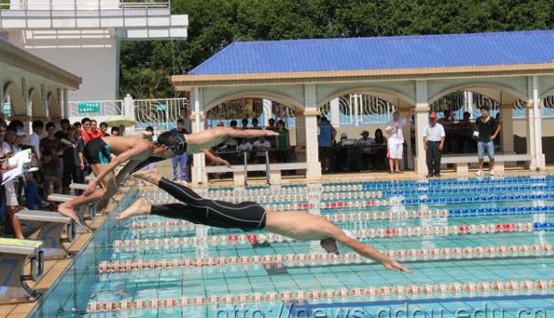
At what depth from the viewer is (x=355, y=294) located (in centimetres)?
727

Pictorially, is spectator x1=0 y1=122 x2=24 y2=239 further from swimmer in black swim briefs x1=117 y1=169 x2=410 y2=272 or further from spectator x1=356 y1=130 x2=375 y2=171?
spectator x1=356 y1=130 x2=375 y2=171

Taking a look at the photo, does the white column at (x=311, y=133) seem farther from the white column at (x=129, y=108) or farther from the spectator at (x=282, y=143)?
the white column at (x=129, y=108)

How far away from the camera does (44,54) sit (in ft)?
102

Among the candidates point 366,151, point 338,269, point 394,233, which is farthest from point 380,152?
point 338,269

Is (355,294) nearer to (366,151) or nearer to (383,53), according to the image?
(366,151)

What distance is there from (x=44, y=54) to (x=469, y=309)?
2707 centimetres

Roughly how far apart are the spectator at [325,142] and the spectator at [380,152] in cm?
121

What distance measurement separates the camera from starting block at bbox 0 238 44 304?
6.44m

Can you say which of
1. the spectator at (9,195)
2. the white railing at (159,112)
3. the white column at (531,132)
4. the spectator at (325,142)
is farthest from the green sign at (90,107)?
the spectator at (9,195)

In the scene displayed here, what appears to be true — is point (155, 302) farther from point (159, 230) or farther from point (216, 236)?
point (159, 230)

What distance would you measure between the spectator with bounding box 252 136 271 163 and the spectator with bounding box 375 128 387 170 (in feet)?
9.99

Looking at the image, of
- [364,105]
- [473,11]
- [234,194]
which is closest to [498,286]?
[234,194]

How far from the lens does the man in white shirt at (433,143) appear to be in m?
18.2

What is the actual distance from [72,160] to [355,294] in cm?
775
